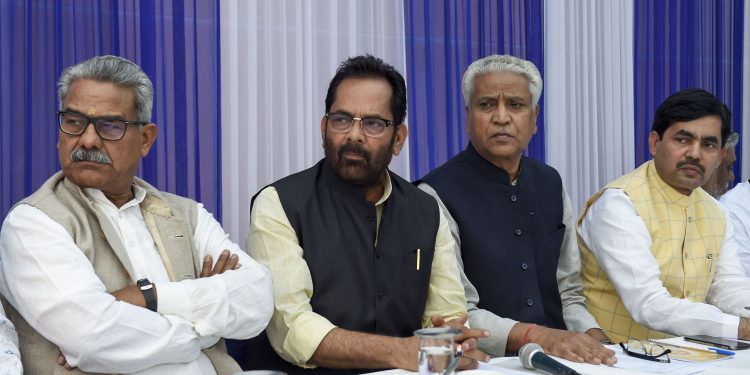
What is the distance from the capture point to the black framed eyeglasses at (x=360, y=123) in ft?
8.81

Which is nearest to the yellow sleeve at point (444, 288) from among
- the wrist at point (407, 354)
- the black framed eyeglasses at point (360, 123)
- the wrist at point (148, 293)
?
the black framed eyeglasses at point (360, 123)

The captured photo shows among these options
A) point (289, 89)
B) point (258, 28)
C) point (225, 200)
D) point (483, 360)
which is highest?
point (258, 28)

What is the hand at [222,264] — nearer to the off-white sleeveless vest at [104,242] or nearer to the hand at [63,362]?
the off-white sleeveless vest at [104,242]

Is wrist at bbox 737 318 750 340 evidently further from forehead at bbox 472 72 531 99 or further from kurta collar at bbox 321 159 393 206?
kurta collar at bbox 321 159 393 206

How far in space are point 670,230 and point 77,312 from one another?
2.19m

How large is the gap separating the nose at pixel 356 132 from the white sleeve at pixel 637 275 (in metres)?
1.07

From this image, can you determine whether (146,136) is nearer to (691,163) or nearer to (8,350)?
(8,350)

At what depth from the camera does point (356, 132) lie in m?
2.67

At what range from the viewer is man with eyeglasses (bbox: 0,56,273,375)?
2059 millimetres

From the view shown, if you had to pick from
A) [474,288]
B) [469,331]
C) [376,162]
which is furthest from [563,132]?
[469,331]

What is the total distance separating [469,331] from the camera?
7.48 ft

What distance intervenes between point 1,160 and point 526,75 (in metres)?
1.86

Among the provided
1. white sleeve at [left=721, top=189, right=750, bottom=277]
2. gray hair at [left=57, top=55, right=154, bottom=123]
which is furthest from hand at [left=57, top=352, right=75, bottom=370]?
white sleeve at [left=721, top=189, right=750, bottom=277]

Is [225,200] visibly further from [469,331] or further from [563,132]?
[563,132]
